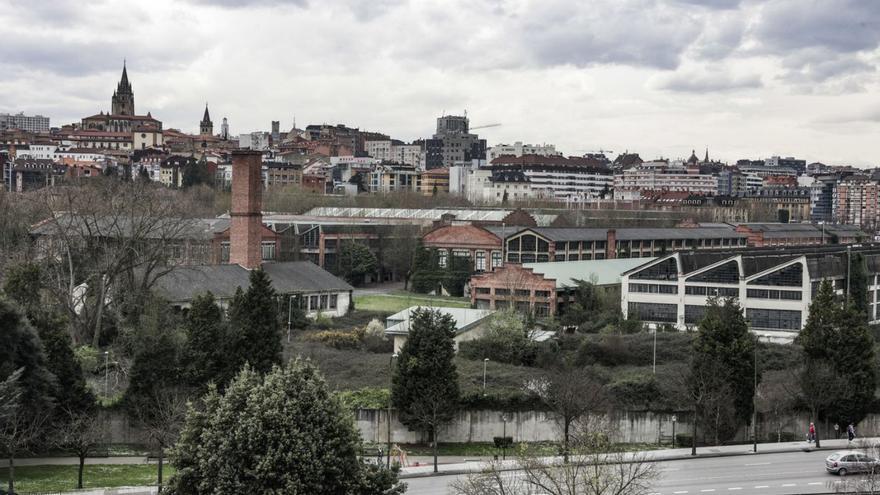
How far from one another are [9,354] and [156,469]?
4.53 meters

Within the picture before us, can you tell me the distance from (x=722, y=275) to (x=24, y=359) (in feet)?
106

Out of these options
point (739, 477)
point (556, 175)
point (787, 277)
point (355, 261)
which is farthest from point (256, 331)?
point (556, 175)

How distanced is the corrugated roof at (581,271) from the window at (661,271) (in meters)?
3.28

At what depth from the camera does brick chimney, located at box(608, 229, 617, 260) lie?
7406 cm

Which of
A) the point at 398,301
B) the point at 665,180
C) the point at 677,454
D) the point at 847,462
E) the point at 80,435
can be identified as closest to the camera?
the point at 847,462

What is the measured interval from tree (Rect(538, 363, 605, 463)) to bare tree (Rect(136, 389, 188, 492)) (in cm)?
957

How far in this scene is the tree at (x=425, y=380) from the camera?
32.2 meters

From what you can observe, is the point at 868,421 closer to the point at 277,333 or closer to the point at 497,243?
the point at 277,333

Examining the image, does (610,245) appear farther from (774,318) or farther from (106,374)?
(106,374)

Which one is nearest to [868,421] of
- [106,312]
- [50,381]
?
[50,381]

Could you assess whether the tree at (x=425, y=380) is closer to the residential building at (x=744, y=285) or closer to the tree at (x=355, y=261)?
the residential building at (x=744, y=285)

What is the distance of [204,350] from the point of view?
33250 mm

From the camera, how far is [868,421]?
112 feet

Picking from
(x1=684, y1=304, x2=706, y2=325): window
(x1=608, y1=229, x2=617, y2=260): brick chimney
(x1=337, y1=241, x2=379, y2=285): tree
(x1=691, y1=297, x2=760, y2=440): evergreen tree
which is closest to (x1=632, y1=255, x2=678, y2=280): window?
(x1=684, y1=304, x2=706, y2=325): window
